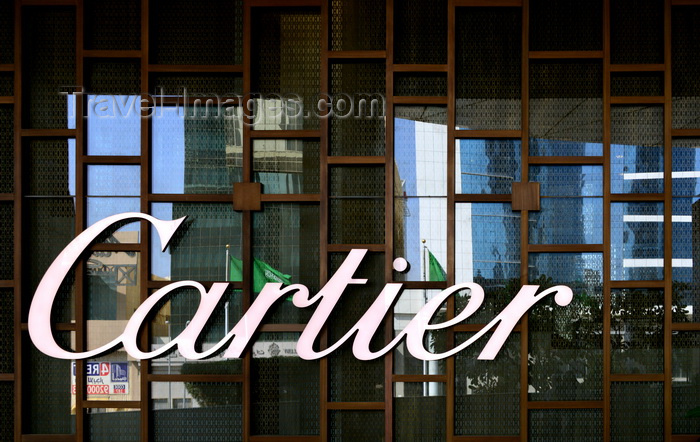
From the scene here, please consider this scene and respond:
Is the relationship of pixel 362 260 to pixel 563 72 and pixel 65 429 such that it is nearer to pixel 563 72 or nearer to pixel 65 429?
pixel 563 72

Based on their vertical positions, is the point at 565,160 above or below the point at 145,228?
above

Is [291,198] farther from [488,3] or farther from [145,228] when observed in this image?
[488,3]

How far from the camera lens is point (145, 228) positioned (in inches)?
173

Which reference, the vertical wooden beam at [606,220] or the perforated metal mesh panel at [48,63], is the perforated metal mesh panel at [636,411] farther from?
the perforated metal mesh panel at [48,63]

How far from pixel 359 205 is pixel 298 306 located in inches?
31.3

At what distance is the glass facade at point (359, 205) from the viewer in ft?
14.4

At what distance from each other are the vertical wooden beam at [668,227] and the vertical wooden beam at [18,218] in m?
4.33

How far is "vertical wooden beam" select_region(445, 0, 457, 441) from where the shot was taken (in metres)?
4.34

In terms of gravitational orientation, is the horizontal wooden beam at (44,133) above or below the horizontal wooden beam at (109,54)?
below

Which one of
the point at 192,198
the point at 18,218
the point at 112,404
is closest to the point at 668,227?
the point at 192,198

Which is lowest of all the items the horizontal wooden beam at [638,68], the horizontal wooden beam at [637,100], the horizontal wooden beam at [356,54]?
→ the horizontal wooden beam at [637,100]

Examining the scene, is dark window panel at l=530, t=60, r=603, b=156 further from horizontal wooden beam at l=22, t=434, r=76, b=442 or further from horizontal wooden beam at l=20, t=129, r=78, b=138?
horizontal wooden beam at l=22, t=434, r=76, b=442

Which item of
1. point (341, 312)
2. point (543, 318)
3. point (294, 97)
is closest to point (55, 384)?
point (341, 312)

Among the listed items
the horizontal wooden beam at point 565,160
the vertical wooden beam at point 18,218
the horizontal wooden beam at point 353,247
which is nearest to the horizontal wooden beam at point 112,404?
the vertical wooden beam at point 18,218
